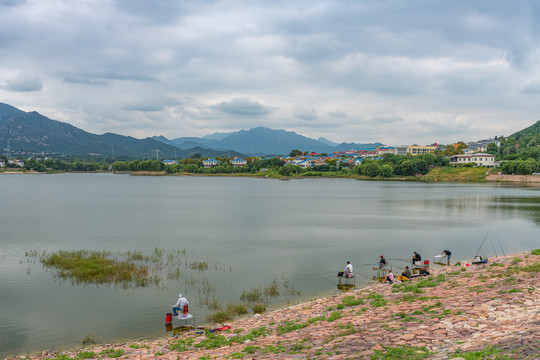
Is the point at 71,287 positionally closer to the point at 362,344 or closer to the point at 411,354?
the point at 362,344

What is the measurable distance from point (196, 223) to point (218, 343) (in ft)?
120

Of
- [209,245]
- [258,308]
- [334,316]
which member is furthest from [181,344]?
[209,245]

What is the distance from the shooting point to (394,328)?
41.5ft

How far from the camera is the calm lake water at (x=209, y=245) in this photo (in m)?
19.2

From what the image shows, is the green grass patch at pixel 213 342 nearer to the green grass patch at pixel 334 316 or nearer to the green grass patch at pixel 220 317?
the green grass patch at pixel 220 317

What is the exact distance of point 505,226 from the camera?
153 ft

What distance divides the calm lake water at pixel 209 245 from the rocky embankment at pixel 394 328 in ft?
11.5

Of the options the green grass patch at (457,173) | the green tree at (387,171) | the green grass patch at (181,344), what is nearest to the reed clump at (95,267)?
the green grass patch at (181,344)

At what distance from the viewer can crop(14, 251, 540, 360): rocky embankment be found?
408 inches

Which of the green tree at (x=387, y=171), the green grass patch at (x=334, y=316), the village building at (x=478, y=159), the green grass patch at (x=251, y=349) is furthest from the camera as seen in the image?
the green tree at (x=387, y=171)

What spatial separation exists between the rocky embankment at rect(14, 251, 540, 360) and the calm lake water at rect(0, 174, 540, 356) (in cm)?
350

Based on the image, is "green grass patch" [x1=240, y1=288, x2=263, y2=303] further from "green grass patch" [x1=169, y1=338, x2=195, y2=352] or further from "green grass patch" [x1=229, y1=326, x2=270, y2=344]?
"green grass patch" [x1=169, y1=338, x2=195, y2=352]

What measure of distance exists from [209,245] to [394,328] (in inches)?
1024

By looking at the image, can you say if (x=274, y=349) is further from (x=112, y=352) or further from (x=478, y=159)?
(x=478, y=159)
